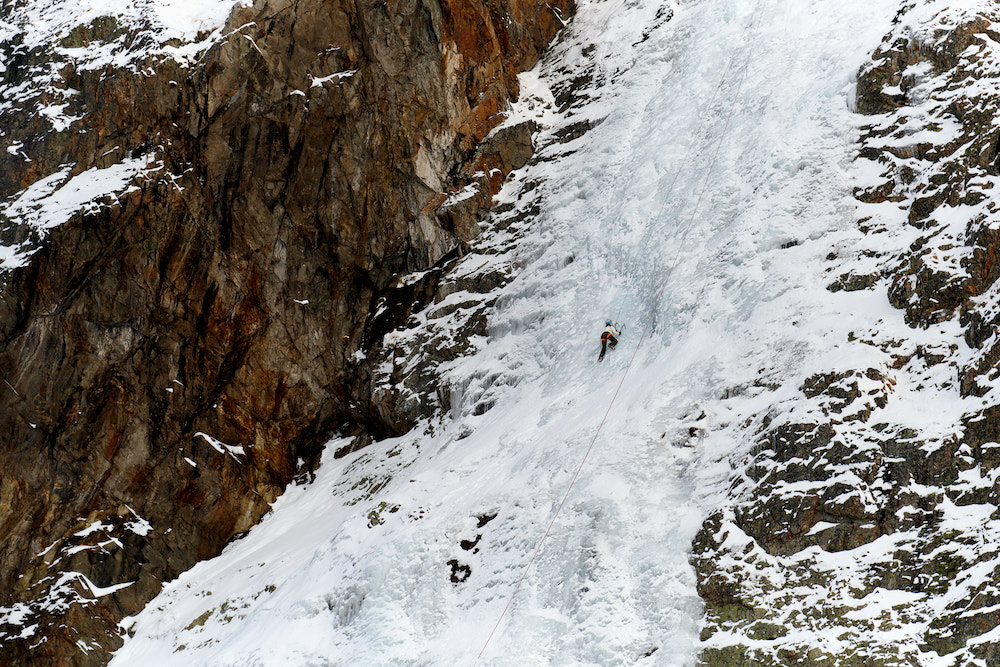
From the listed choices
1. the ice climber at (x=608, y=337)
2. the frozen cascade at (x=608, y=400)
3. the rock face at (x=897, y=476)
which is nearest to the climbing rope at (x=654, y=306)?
the frozen cascade at (x=608, y=400)

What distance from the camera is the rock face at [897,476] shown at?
1252cm

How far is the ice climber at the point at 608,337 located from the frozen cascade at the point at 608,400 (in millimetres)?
289

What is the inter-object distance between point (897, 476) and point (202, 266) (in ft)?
52.5

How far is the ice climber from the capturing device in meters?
19.1

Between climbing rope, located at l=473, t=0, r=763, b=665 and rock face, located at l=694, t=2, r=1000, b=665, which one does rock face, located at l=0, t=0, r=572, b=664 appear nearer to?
climbing rope, located at l=473, t=0, r=763, b=665

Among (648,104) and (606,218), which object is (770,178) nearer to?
(606,218)

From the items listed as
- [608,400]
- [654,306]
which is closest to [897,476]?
[608,400]

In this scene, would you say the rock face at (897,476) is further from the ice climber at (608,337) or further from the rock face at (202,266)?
→ the rock face at (202,266)

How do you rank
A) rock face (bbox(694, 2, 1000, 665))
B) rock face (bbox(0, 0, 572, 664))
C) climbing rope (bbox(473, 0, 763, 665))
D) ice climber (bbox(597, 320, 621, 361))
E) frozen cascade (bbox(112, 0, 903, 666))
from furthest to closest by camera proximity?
rock face (bbox(0, 0, 572, 664))
ice climber (bbox(597, 320, 621, 361))
climbing rope (bbox(473, 0, 763, 665))
frozen cascade (bbox(112, 0, 903, 666))
rock face (bbox(694, 2, 1000, 665))

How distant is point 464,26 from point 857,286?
13868 mm

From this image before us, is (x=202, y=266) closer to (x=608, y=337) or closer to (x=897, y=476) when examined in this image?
(x=608, y=337)

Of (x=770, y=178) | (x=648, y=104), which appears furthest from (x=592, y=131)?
(x=770, y=178)

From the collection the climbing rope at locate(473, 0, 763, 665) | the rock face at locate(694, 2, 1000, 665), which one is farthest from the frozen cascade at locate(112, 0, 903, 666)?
the rock face at locate(694, 2, 1000, 665)

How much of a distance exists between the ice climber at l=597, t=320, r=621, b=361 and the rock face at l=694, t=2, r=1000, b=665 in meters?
4.52
